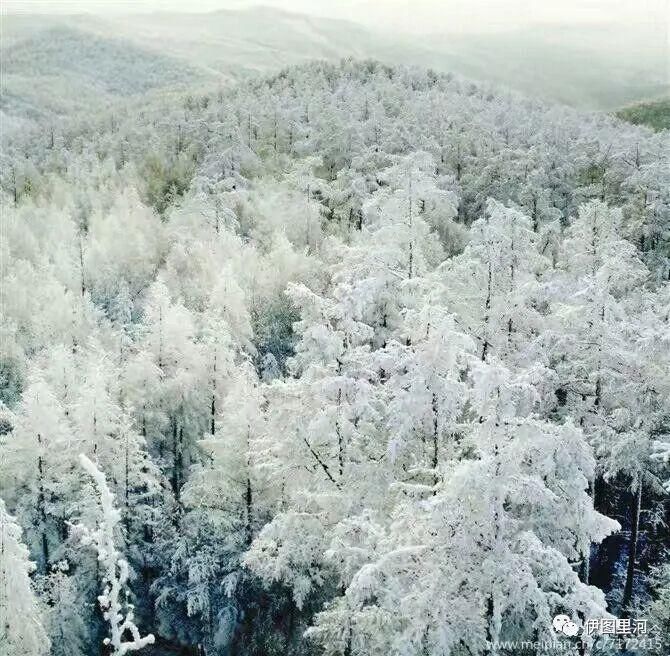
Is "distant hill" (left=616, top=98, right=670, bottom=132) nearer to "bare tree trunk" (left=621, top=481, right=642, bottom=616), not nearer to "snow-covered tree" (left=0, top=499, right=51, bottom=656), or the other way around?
"bare tree trunk" (left=621, top=481, right=642, bottom=616)

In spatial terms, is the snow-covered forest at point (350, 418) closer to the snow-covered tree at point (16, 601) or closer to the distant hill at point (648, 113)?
the snow-covered tree at point (16, 601)

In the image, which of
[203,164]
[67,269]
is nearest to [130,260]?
[67,269]

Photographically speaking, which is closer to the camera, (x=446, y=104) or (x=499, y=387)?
(x=499, y=387)

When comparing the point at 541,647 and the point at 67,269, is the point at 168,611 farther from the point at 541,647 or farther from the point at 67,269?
the point at 67,269

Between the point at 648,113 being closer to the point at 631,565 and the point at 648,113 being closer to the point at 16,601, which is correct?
the point at 631,565

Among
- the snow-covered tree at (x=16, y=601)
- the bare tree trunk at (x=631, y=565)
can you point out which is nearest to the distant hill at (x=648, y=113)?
the bare tree trunk at (x=631, y=565)

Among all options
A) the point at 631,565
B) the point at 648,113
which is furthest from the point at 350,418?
the point at 648,113
